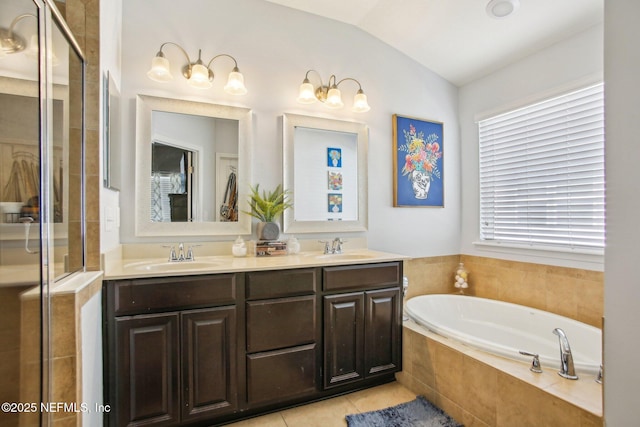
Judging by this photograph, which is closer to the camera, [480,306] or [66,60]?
[66,60]

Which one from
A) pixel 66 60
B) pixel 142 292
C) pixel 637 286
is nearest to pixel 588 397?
pixel 637 286

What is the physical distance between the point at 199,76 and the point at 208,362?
1757 millimetres

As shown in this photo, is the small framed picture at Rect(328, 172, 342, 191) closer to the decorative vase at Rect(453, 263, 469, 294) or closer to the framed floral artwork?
the framed floral artwork

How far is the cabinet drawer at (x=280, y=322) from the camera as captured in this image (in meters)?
1.79

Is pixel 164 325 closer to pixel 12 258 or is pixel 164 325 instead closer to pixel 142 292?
pixel 142 292

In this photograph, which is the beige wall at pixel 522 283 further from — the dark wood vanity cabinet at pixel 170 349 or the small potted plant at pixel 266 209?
the dark wood vanity cabinet at pixel 170 349

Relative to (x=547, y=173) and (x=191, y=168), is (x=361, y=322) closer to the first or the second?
(x=191, y=168)

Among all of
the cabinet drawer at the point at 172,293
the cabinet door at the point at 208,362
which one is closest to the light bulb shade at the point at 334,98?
the cabinet drawer at the point at 172,293

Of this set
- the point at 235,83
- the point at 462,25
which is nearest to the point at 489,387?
the point at 235,83

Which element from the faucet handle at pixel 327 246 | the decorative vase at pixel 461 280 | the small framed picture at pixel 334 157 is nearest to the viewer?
the faucet handle at pixel 327 246

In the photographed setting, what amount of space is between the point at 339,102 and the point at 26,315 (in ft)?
7.31

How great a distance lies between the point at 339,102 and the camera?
2.52 m

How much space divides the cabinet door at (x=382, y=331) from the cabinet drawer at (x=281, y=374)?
0.41 metres

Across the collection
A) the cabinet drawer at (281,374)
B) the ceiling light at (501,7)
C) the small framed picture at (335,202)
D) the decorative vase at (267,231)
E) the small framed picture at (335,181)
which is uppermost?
the ceiling light at (501,7)
